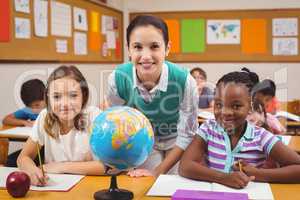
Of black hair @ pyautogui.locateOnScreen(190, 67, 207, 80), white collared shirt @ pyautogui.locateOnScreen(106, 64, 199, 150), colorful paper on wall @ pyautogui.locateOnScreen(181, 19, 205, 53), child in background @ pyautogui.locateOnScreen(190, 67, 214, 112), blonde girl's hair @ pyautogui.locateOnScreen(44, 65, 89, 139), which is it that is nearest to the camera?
blonde girl's hair @ pyautogui.locateOnScreen(44, 65, 89, 139)

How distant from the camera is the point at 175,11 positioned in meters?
5.98

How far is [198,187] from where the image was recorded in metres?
1.52

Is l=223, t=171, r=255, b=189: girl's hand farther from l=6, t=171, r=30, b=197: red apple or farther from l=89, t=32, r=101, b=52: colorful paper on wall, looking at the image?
l=89, t=32, r=101, b=52: colorful paper on wall

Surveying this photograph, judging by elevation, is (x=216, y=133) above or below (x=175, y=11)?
below

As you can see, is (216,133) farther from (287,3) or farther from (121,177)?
(287,3)

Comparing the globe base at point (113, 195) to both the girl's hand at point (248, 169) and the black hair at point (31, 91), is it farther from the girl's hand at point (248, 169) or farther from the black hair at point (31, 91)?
the black hair at point (31, 91)

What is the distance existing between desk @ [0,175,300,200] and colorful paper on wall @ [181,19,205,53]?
442 cm

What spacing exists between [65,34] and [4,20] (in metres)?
0.97

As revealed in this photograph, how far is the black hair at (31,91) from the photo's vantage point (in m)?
3.54

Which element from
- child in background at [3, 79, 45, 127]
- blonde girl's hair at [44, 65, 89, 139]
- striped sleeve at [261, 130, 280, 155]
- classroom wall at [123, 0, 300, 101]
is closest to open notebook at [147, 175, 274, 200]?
striped sleeve at [261, 130, 280, 155]

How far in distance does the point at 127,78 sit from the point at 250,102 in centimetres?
68

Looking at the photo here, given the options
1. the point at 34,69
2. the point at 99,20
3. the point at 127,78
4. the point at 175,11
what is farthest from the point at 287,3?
the point at 127,78

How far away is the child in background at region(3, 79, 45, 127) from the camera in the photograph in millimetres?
3420

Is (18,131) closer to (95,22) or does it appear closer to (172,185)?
(172,185)
